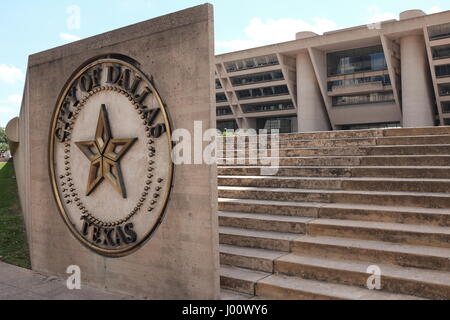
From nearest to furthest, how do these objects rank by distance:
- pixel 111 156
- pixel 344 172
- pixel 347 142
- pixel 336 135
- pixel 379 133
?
pixel 111 156 < pixel 344 172 < pixel 379 133 < pixel 347 142 < pixel 336 135

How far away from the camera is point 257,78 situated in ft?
162

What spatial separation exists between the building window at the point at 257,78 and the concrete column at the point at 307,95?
9.72ft

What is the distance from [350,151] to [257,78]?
4267cm

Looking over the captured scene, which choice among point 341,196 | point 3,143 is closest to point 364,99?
point 341,196

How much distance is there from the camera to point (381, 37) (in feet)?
124

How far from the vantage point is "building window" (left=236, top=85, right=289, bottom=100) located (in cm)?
4878

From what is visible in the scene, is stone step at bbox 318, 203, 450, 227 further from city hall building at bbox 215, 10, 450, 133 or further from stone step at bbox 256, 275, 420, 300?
city hall building at bbox 215, 10, 450, 133

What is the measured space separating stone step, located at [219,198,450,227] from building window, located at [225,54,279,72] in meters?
41.6

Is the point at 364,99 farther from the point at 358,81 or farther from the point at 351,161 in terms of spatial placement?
the point at 351,161

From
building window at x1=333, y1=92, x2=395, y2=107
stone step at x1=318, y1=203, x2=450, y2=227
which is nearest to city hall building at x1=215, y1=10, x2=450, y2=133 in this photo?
building window at x1=333, y1=92, x2=395, y2=107

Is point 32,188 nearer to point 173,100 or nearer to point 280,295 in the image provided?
point 173,100

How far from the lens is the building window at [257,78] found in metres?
47.8

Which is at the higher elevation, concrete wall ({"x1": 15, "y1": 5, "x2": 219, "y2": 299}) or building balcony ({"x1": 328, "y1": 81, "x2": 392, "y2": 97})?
building balcony ({"x1": 328, "y1": 81, "x2": 392, "y2": 97})
